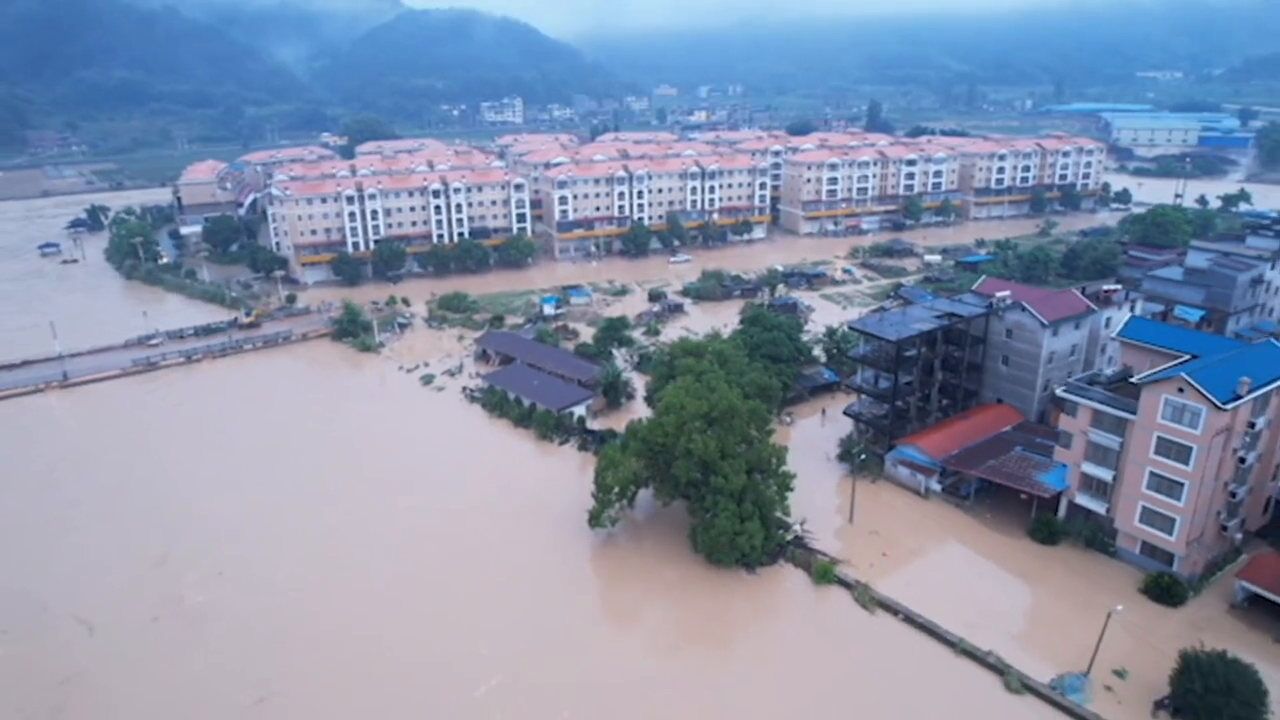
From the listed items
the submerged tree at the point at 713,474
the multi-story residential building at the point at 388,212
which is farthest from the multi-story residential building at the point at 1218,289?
the multi-story residential building at the point at 388,212

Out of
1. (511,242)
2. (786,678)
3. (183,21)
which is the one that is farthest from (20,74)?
(786,678)

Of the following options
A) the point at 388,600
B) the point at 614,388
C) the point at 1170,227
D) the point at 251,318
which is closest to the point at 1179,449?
the point at 614,388

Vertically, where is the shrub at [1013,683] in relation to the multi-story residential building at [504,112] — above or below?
below

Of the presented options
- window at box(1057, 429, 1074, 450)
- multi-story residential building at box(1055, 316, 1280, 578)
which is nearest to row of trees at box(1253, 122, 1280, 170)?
multi-story residential building at box(1055, 316, 1280, 578)

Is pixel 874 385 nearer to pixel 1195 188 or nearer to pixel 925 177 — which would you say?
pixel 925 177

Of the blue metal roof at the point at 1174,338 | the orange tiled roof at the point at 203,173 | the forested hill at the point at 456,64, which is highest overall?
the forested hill at the point at 456,64

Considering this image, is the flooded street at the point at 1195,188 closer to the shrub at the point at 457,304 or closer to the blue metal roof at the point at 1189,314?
the blue metal roof at the point at 1189,314
